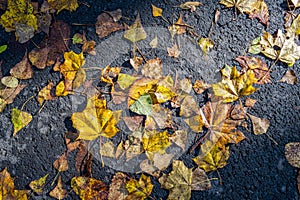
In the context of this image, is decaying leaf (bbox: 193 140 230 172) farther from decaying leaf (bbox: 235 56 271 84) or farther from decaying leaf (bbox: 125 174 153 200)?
decaying leaf (bbox: 235 56 271 84)

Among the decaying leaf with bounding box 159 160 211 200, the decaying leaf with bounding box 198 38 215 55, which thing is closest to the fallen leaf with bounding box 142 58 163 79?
the decaying leaf with bounding box 198 38 215 55

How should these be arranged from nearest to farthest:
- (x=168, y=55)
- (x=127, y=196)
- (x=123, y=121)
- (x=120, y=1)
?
(x=127, y=196) → (x=123, y=121) → (x=168, y=55) → (x=120, y=1)

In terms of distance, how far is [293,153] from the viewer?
2.00 m

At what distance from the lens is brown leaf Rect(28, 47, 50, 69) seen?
227 cm

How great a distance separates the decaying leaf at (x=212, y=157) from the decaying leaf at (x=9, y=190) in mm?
807

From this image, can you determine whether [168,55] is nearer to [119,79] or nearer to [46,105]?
[119,79]

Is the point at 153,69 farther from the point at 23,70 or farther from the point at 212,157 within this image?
the point at 23,70

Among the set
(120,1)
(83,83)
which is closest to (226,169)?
(83,83)

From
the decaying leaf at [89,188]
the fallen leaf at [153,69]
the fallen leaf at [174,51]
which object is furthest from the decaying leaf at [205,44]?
the decaying leaf at [89,188]

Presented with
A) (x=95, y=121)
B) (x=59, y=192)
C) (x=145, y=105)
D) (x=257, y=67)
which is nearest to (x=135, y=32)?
(x=145, y=105)

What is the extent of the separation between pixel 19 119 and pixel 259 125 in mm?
1160

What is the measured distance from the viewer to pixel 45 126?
7.05 ft

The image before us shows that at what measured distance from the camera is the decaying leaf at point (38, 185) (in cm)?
203

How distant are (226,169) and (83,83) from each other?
2.65ft
